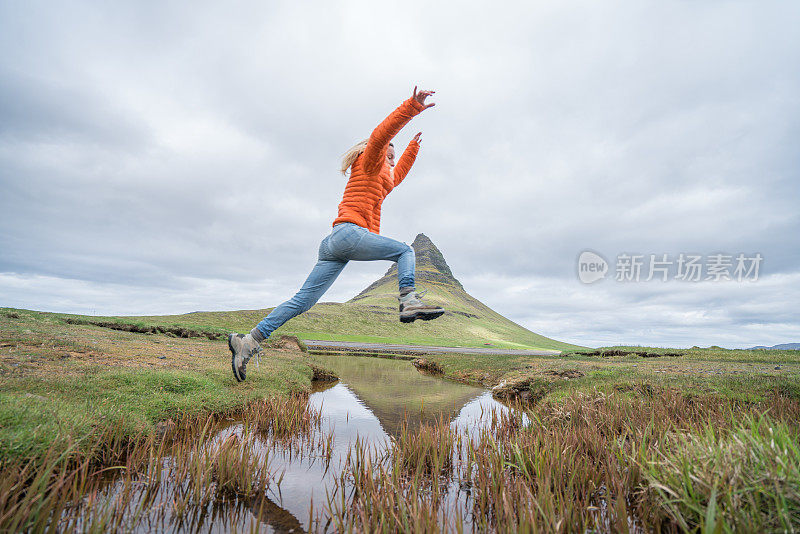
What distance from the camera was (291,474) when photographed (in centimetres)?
432

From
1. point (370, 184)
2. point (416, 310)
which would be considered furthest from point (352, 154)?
point (416, 310)

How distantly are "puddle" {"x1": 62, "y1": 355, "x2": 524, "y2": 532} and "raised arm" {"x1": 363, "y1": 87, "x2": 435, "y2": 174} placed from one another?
159 inches

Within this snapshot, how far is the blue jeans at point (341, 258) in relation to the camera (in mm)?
5891

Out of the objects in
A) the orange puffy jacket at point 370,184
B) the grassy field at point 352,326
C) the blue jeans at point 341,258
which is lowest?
the grassy field at point 352,326

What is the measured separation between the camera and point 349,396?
33.6ft

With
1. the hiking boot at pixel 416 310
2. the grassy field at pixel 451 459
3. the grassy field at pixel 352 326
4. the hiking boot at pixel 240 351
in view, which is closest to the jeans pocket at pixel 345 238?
the hiking boot at pixel 416 310

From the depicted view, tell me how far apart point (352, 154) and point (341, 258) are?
177 centimetres

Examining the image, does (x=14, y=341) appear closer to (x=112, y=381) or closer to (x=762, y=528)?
(x=112, y=381)

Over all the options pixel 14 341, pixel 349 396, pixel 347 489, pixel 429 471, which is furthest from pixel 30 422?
pixel 14 341

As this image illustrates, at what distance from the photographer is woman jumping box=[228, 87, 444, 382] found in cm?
555

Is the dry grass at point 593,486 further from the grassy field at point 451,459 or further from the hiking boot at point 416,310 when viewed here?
the hiking boot at point 416,310

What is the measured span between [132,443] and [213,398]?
8.47 feet

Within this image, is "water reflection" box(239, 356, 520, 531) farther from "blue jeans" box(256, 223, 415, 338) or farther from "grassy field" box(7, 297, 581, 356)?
"grassy field" box(7, 297, 581, 356)

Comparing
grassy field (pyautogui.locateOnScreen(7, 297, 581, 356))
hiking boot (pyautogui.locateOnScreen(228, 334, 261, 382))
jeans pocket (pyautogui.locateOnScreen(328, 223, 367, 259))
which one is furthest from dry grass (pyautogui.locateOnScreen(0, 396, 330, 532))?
grassy field (pyautogui.locateOnScreen(7, 297, 581, 356))
